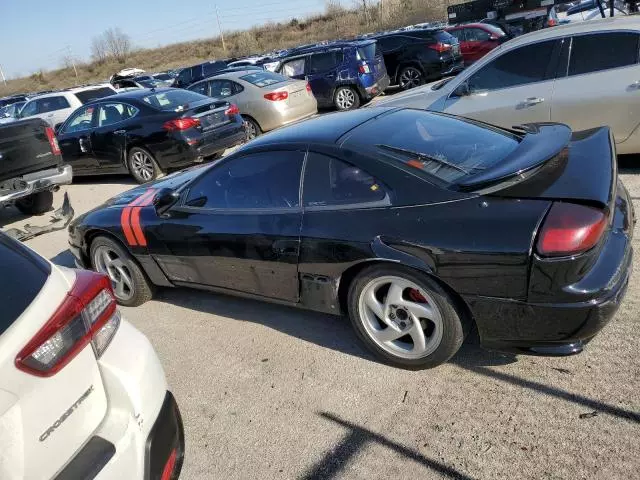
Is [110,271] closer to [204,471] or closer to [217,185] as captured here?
[217,185]

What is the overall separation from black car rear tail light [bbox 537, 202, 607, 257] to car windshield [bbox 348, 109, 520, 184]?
61 cm

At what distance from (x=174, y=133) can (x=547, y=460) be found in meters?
7.42

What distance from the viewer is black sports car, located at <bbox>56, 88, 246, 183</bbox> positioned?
27.9ft

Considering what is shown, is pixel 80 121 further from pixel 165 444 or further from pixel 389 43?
pixel 165 444

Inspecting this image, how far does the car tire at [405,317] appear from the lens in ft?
9.32

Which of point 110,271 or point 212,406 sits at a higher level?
point 110,271

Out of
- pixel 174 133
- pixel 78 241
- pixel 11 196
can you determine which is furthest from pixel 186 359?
pixel 174 133

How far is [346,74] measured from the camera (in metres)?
12.4

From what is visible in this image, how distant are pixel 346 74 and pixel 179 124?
5.35 meters

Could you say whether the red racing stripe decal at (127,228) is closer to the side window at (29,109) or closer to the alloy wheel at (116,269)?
the alloy wheel at (116,269)

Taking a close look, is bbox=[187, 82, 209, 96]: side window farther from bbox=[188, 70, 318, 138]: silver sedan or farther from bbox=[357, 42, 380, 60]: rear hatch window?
bbox=[357, 42, 380, 60]: rear hatch window

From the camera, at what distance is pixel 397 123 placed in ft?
11.6

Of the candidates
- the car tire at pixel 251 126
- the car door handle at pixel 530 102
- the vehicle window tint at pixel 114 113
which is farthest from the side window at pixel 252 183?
the car tire at pixel 251 126

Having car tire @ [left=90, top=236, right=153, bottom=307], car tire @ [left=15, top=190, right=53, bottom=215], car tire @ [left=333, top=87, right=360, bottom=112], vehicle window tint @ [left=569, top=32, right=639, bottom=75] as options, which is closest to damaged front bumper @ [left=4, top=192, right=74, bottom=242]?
car tire @ [left=15, top=190, right=53, bottom=215]
